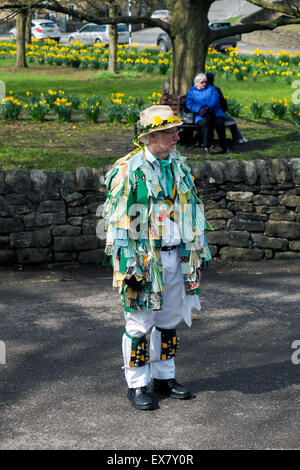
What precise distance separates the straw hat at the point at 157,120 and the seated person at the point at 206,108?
18.2ft

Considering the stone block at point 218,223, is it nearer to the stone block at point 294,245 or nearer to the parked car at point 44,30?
the stone block at point 294,245

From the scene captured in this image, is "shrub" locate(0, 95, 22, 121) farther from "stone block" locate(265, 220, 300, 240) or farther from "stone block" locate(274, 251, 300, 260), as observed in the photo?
"stone block" locate(274, 251, 300, 260)

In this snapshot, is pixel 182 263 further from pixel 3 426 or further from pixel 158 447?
pixel 3 426

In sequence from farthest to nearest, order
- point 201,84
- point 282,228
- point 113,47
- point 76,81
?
point 113,47
point 76,81
point 201,84
point 282,228

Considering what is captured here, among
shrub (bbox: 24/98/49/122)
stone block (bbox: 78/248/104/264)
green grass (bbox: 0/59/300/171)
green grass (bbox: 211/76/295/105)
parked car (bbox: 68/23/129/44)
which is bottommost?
stone block (bbox: 78/248/104/264)

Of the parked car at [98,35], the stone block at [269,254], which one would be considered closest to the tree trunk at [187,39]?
the stone block at [269,254]

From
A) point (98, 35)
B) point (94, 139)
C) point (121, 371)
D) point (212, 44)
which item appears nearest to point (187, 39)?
point (94, 139)

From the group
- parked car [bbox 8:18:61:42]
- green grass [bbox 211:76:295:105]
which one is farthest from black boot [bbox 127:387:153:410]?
parked car [bbox 8:18:61:42]

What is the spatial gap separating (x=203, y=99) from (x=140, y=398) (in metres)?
6.35

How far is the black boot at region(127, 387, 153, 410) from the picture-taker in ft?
15.3

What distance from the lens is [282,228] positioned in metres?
8.67

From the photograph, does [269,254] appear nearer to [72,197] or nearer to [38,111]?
[72,197]

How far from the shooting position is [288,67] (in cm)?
1959

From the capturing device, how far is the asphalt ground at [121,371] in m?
4.33
